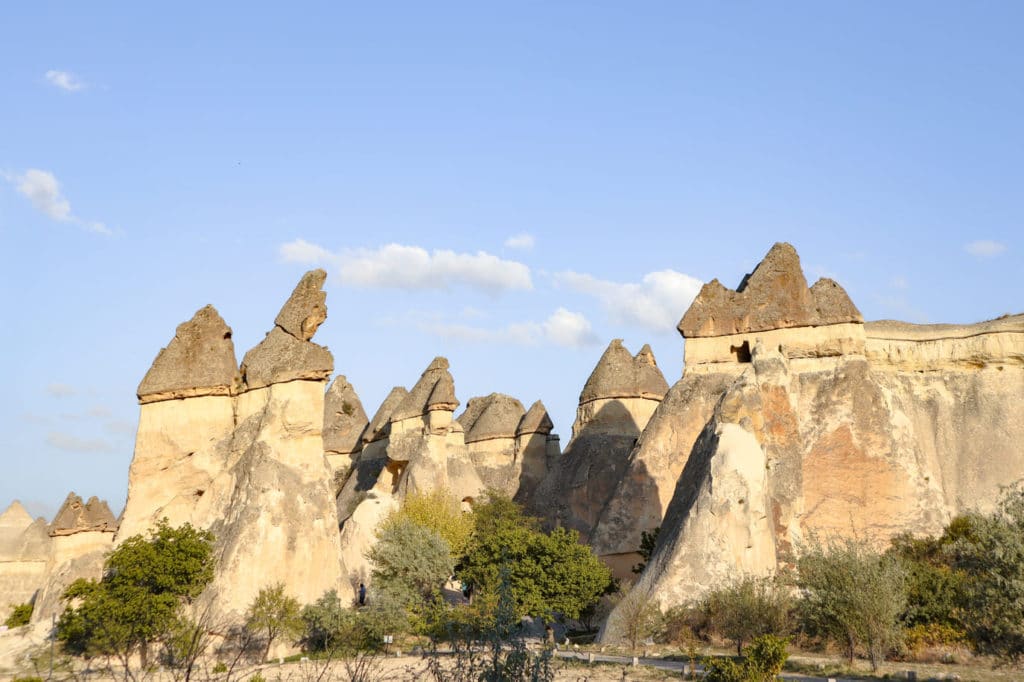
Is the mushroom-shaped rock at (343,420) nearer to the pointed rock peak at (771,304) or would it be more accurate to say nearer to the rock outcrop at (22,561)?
the rock outcrop at (22,561)

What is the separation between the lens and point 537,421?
131 ft

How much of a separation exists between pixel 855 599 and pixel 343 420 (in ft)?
97.2

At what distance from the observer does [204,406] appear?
2333 cm

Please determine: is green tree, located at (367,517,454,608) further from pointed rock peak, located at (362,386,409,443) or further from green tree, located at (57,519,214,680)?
pointed rock peak, located at (362,386,409,443)

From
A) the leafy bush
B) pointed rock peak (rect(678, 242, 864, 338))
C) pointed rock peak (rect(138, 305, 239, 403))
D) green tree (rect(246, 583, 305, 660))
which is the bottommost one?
green tree (rect(246, 583, 305, 660))

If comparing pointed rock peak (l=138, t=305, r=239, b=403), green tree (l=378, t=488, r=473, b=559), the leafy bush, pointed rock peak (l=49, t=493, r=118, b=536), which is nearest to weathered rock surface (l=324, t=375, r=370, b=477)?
green tree (l=378, t=488, r=473, b=559)

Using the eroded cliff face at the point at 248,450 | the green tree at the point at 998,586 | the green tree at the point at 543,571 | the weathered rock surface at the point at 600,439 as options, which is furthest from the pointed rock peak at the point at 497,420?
the green tree at the point at 998,586

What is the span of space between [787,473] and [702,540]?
4.03 metres

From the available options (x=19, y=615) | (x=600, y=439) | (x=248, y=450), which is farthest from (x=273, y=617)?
(x=600, y=439)

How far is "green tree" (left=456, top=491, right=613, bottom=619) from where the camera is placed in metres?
22.9

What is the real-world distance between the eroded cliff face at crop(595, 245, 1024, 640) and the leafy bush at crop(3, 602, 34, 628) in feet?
51.1

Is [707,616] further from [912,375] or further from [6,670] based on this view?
[6,670]

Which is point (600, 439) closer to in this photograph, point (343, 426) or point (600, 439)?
point (600, 439)

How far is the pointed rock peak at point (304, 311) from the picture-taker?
76.0 ft
